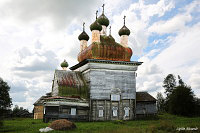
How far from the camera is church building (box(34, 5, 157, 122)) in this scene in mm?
31250

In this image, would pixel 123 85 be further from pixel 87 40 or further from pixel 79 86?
pixel 87 40

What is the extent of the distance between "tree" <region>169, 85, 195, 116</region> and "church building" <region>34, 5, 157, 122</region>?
7477 mm

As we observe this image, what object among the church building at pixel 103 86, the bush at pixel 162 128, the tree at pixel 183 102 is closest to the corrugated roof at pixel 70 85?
the church building at pixel 103 86

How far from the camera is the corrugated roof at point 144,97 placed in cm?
3551

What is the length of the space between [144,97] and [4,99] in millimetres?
22637

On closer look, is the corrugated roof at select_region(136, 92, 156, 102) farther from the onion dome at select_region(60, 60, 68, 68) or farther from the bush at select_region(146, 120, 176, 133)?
the bush at select_region(146, 120, 176, 133)

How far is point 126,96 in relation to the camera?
33.7 m

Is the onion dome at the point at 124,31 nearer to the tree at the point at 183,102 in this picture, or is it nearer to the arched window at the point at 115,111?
the arched window at the point at 115,111

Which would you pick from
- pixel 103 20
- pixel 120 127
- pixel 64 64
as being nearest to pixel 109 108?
pixel 120 127

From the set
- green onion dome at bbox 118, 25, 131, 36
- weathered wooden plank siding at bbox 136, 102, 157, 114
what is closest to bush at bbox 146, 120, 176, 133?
weathered wooden plank siding at bbox 136, 102, 157, 114

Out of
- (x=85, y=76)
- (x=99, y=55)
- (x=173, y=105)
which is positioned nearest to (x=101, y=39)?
(x=99, y=55)

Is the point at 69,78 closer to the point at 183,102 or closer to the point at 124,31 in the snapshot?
the point at 124,31

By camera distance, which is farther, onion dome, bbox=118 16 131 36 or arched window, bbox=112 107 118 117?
onion dome, bbox=118 16 131 36

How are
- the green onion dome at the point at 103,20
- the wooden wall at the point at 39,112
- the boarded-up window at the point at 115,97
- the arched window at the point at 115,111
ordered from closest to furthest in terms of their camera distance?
the arched window at the point at 115,111 → the boarded-up window at the point at 115,97 → the green onion dome at the point at 103,20 → the wooden wall at the point at 39,112
